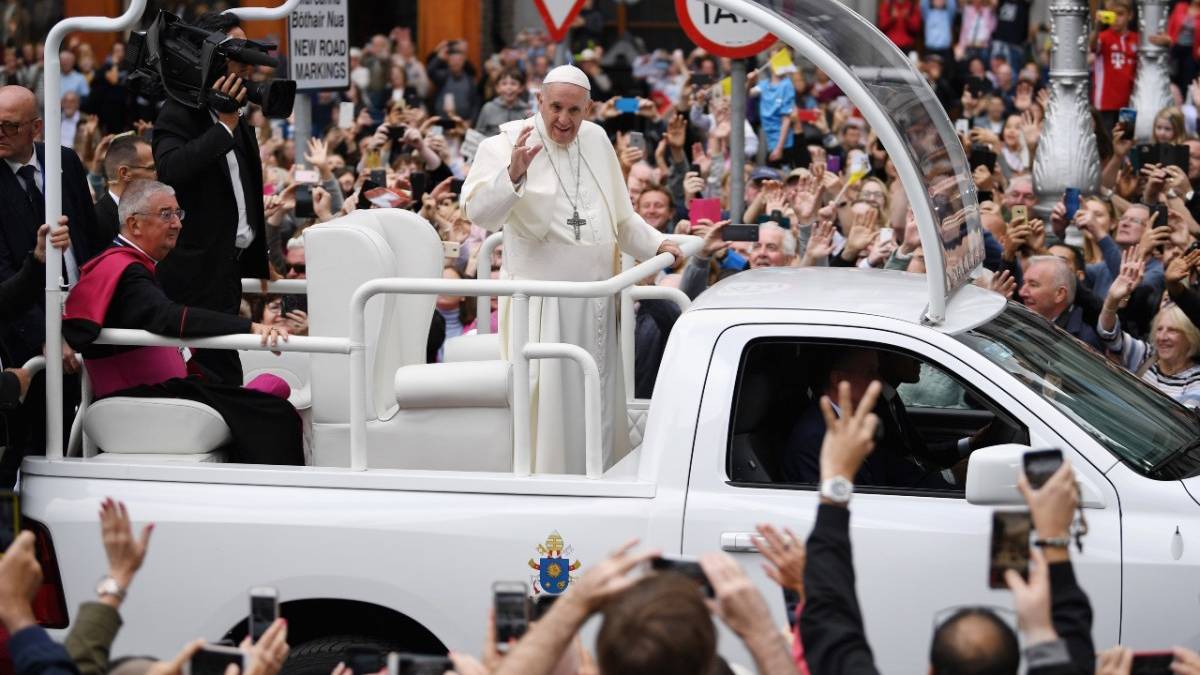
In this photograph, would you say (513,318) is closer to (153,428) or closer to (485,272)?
(153,428)

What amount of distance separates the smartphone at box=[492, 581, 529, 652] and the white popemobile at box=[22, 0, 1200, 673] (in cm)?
166

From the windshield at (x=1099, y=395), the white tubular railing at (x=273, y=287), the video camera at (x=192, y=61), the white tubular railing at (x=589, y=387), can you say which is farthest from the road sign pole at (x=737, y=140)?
the white tubular railing at (x=589, y=387)

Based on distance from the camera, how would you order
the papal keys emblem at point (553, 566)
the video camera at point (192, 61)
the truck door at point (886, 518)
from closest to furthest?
the truck door at point (886, 518), the papal keys emblem at point (553, 566), the video camera at point (192, 61)

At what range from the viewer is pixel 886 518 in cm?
520

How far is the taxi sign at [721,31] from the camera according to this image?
8578 mm

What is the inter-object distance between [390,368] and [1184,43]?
15.9 metres

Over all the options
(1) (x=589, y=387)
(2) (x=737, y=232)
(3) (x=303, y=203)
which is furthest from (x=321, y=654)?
(3) (x=303, y=203)

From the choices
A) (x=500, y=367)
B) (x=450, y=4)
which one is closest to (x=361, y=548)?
(x=500, y=367)

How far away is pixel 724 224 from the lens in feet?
24.0

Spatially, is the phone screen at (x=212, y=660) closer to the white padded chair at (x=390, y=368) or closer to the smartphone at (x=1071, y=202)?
the white padded chair at (x=390, y=368)

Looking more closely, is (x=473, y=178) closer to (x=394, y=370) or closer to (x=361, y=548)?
(x=394, y=370)

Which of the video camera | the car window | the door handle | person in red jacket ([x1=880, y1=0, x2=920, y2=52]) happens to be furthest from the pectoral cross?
person in red jacket ([x1=880, y1=0, x2=920, y2=52])

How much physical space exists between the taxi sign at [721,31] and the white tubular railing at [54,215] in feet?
11.7

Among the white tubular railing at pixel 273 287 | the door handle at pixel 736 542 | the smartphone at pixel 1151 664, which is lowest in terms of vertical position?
the door handle at pixel 736 542
